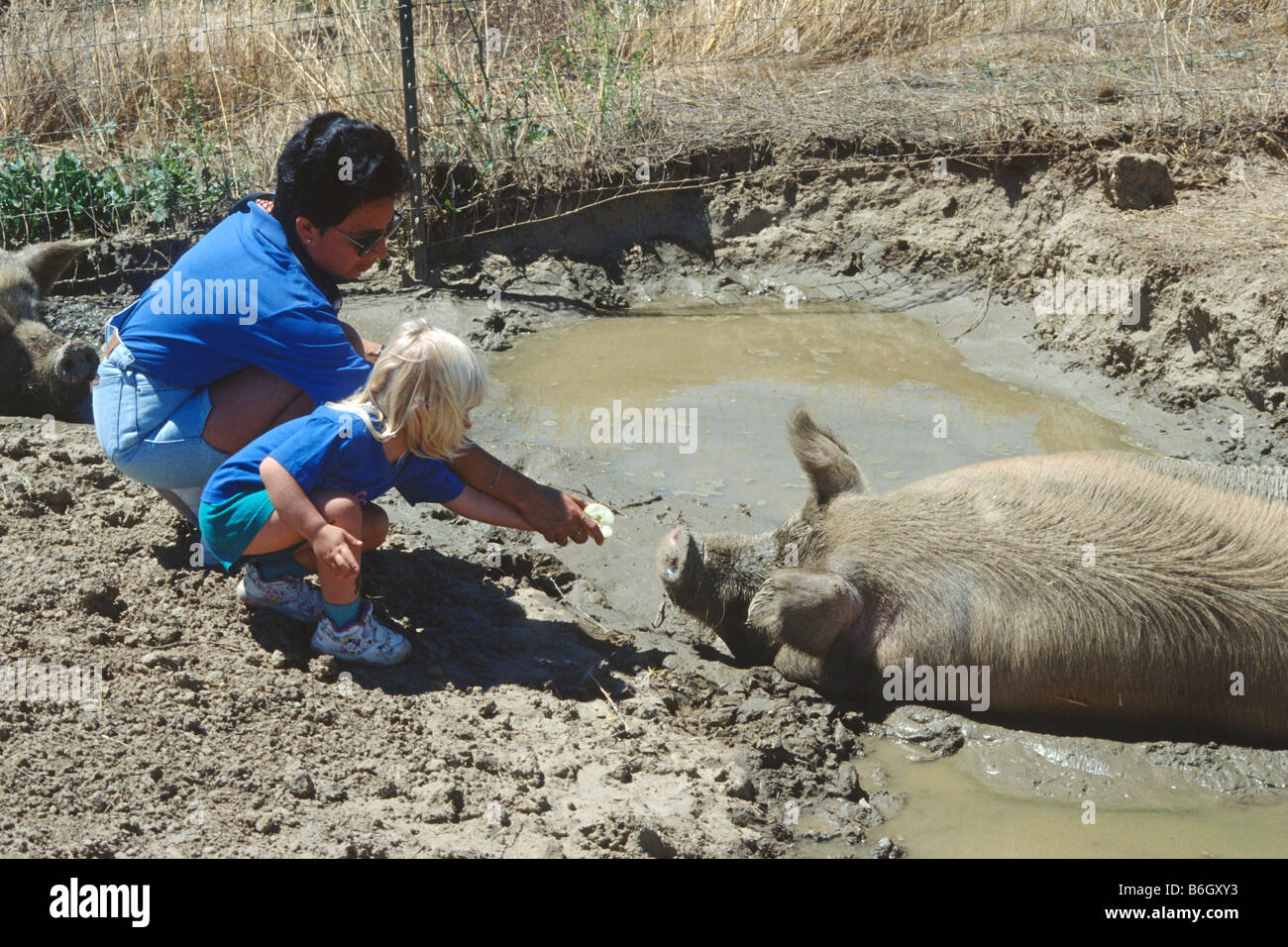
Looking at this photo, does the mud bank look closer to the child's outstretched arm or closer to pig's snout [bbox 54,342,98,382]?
the child's outstretched arm

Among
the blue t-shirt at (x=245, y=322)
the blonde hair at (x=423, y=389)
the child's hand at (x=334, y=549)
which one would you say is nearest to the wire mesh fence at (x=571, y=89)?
the blue t-shirt at (x=245, y=322)

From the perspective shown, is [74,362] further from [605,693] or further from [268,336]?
[605,693]

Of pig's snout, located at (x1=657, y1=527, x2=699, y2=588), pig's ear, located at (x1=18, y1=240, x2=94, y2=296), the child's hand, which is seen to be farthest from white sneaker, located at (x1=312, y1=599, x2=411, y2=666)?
pig's ear, located at (x1=18, y1=240, x2=94, y2=296)

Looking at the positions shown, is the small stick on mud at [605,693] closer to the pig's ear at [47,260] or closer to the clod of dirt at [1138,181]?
the pig's ear at [47,260]

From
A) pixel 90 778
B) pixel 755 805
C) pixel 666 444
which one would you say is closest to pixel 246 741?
pixel 90 778

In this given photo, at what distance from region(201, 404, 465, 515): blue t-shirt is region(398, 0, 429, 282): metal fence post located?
4.20 m

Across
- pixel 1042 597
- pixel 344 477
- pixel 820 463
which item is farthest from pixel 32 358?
pixel 1042 597

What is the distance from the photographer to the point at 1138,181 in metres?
7.23

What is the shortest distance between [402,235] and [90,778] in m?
5.60
